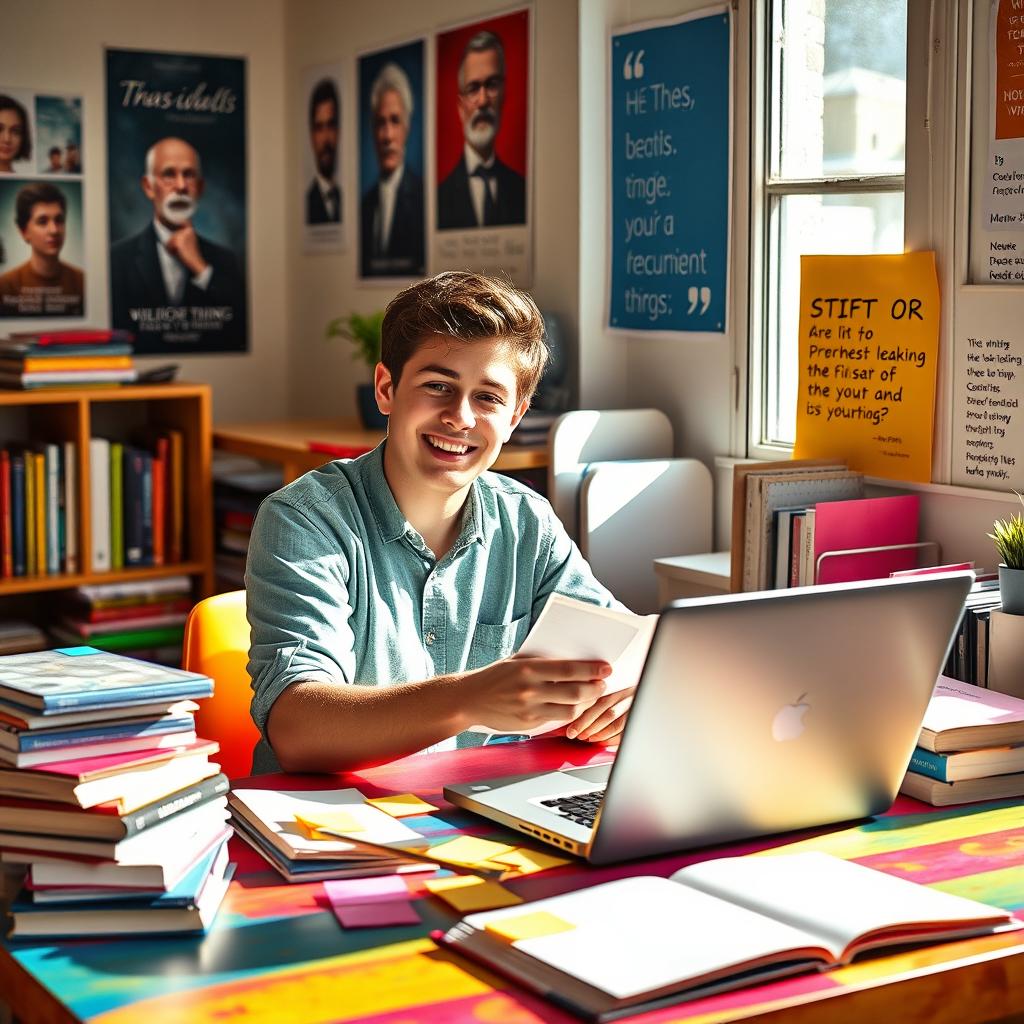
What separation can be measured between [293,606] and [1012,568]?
1.03 metres

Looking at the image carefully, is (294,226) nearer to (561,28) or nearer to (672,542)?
(561,28)

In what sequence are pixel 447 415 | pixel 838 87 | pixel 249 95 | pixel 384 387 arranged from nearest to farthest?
pixel 447 415 → pixel 384 387 → pixel 838 87 → pixel 249 95

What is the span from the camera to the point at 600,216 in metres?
3.29

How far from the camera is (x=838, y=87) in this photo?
277 centimetres

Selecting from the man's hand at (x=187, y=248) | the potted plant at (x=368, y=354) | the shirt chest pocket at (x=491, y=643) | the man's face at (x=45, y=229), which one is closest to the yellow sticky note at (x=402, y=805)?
the shirt chest pocket at (x=491, y=643)

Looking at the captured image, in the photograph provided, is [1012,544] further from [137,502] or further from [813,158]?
[137,502]

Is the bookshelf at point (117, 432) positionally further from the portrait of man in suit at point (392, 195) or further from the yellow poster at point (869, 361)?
the yellow poster at point (869, 361)

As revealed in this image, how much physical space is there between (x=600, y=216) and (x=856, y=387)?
0.86 m

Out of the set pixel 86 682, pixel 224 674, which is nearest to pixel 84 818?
pixel 86 682

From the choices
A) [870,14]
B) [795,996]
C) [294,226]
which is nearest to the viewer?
[795,996]

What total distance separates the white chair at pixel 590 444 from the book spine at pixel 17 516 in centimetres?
135

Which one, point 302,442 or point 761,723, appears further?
point 302,442

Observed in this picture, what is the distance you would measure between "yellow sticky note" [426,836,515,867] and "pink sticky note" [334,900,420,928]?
11cm

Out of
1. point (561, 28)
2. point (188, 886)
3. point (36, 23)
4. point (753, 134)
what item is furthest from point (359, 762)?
point (36, 23)
